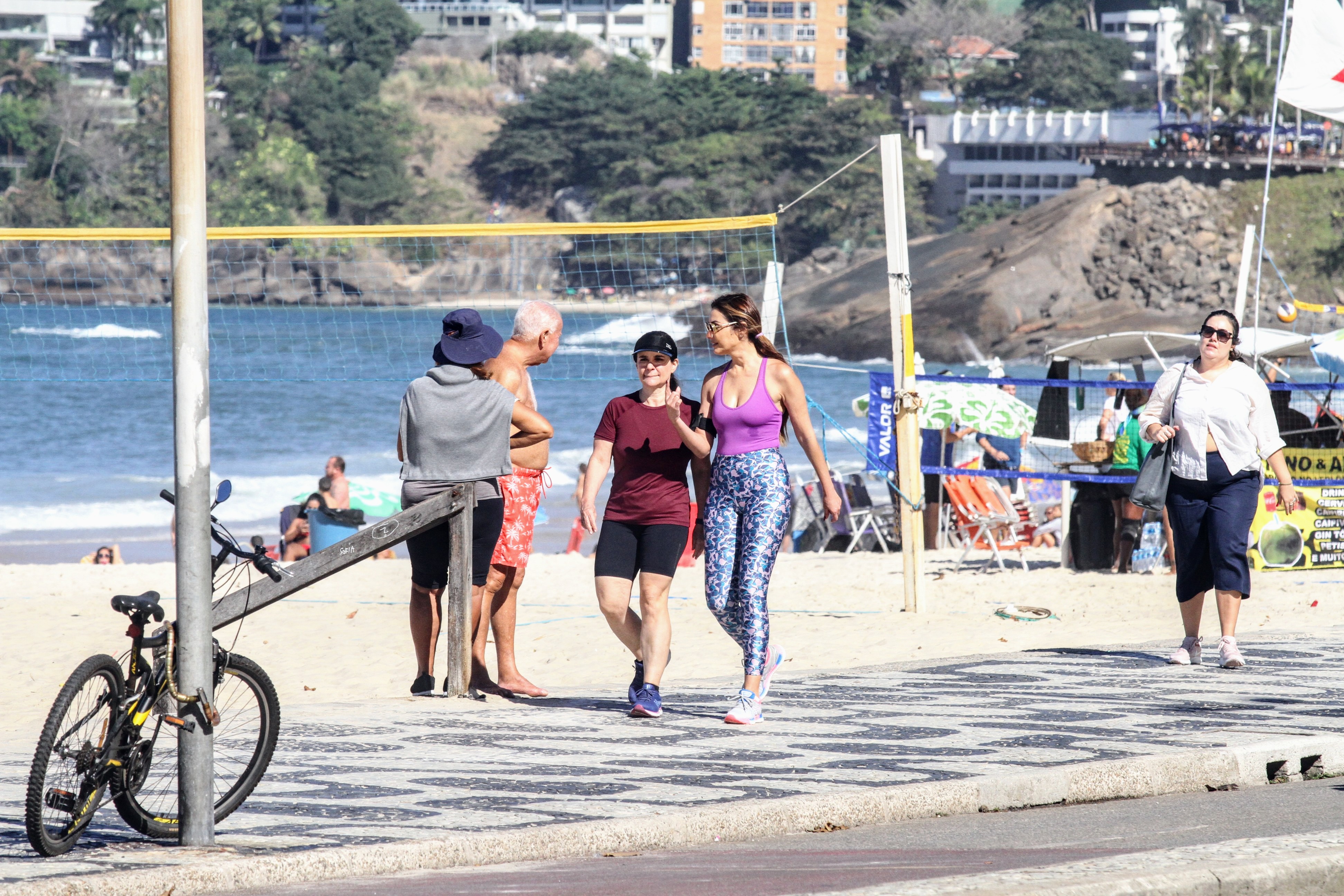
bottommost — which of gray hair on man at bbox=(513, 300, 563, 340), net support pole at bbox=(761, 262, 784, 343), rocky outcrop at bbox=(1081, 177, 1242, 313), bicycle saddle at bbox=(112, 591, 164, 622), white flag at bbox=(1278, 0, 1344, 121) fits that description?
Answer: bicycle saddle at bbox=(112, 591, 164, 622)

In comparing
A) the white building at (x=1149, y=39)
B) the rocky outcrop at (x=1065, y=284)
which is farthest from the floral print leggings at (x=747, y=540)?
the white building at (x=1149, y=39)

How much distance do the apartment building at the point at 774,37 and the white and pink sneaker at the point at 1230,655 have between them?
145367 millimetres

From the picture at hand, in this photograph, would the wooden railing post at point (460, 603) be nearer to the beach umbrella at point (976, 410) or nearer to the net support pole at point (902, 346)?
the net support pole at point (902, 346)

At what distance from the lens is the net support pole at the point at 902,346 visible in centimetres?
983

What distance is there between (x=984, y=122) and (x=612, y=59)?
1456 inches

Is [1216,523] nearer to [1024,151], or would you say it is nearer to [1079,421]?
[1079,421]

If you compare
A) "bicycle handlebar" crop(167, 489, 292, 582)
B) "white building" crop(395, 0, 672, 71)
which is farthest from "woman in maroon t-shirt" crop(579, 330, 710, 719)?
"white building" crop(395, 0, 672, 71)

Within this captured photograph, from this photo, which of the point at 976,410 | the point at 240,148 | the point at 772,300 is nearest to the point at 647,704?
the point at 772,300

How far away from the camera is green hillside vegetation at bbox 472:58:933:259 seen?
358ft

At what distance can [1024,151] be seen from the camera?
11975 centimetres

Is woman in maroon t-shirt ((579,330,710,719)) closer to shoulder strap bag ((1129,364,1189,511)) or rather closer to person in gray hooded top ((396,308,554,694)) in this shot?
person in gray hooded top ((396,308,554,694))

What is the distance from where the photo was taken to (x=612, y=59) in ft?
470

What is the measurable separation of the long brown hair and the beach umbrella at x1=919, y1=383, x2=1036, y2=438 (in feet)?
22.7

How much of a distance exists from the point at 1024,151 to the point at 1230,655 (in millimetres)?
116389
